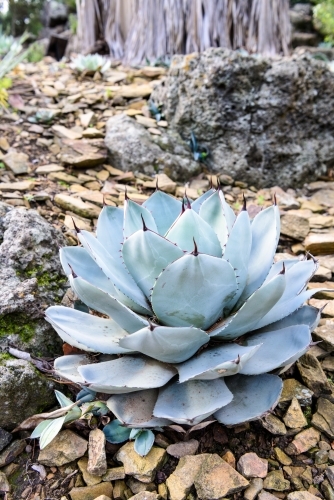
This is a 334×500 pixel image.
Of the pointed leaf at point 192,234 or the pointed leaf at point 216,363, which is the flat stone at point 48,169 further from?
the pointed leaf at point 216,363

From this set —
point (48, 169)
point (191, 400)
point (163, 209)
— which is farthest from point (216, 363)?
point (48, 169)

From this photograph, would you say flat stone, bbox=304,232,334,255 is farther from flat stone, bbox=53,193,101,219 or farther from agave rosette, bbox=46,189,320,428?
flat stone, bbox=53,193,101,219

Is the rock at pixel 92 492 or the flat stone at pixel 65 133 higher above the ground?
the flat stone at pixel 65 133

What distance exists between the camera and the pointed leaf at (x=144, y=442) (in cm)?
122

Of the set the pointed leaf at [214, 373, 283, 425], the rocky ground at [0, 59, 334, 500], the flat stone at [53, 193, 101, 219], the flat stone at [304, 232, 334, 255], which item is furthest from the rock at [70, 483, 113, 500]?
the flat stone at [304, 232, 334, 255]

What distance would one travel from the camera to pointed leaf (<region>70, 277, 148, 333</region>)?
125 centimetres

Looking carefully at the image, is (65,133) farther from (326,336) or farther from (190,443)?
(190,443)

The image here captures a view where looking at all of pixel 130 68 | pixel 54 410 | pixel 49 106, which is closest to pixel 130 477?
pixel 54 410

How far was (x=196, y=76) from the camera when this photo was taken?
3.25 meters

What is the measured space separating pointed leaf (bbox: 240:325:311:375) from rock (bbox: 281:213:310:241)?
120cm

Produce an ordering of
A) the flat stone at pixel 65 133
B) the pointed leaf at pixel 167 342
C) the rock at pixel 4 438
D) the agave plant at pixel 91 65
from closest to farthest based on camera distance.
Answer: the pointed leaf at pixel 167 342 < the rock at pixel 4 438 < the flat stone at pixel 65 133 < the agave plant at pixel 91 65

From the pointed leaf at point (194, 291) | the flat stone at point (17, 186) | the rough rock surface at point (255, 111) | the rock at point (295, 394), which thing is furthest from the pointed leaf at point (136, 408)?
the rough rock surface at point (255, 111)

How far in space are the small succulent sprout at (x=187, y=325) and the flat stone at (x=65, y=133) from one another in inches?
76.4

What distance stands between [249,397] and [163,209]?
71 centimetres
